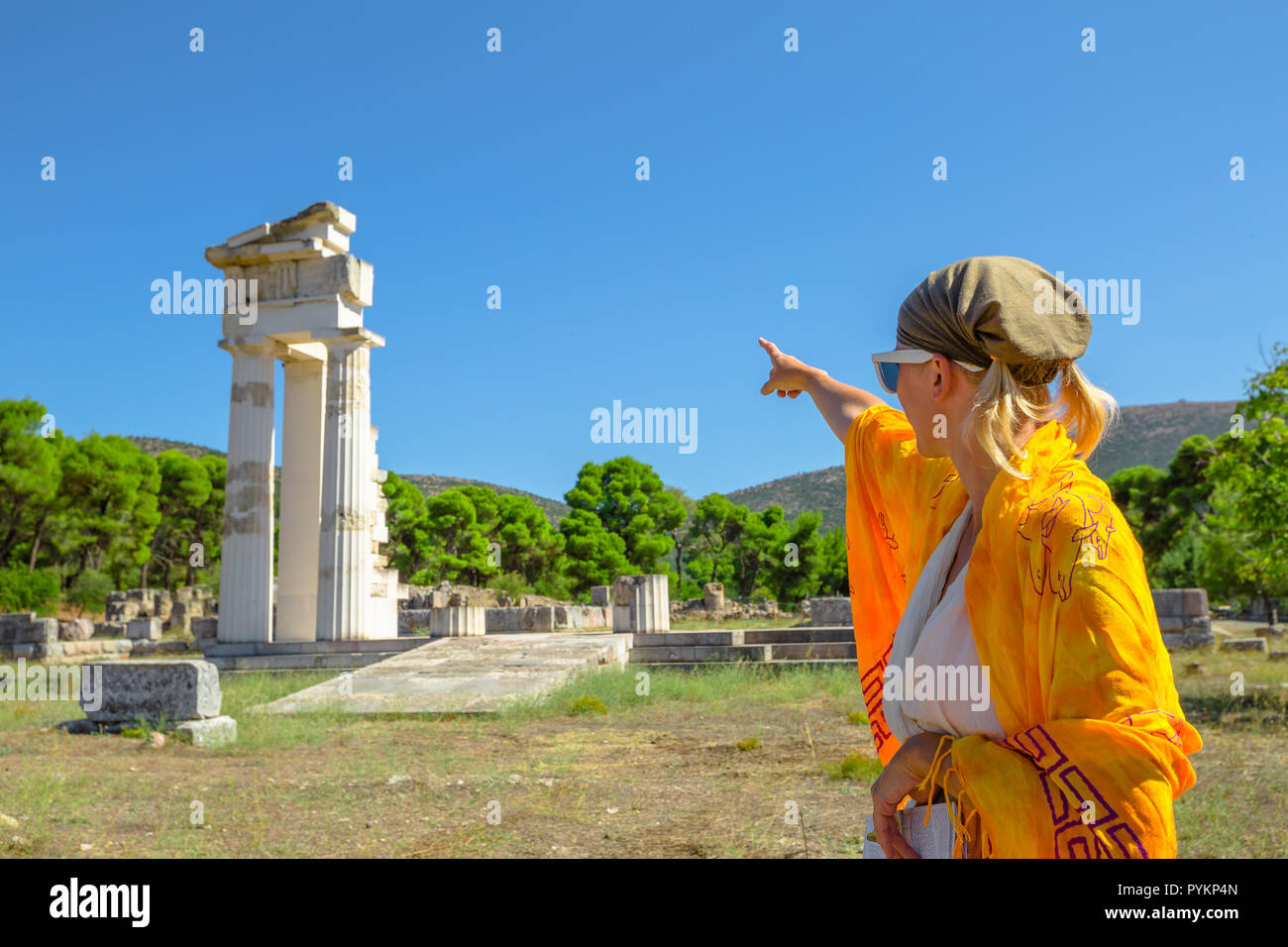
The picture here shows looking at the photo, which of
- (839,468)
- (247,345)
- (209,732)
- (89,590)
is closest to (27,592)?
(89,590)

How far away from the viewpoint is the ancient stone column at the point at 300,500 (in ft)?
64.3

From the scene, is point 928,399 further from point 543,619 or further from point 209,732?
point 543,619

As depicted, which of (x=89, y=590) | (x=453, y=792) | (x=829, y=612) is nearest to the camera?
(x=453, y=792)

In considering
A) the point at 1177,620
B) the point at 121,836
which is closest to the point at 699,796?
the point at 121,836

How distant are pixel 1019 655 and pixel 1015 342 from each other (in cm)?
52

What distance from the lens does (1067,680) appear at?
140cm

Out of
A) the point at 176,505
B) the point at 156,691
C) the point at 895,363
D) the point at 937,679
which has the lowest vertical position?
the point at 156,691

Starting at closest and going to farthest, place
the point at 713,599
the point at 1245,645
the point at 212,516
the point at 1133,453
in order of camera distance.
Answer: the point at 1245,645
the point at 713,599
the point at 212,516
the point at 1133,453

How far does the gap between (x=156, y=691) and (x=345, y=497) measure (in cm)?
915

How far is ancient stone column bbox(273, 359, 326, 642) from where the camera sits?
1961 cm

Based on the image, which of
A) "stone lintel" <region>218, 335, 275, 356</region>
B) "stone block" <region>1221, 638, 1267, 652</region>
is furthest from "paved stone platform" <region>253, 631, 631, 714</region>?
"stone block" <region>1221, 638, 1267, 652</region>

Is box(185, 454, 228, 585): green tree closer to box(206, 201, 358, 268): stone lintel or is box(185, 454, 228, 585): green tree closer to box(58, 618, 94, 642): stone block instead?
box(58, 618, 94, 642): stone block

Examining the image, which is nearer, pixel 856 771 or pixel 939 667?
pixel 939 667
